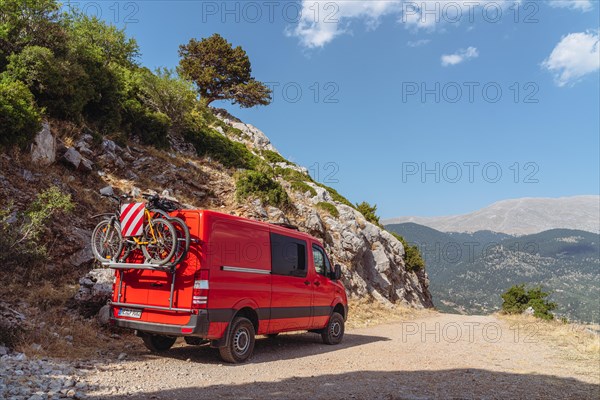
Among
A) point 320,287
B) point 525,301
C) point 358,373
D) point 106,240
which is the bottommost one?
point 525,301

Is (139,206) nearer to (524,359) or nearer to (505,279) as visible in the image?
(524,359)

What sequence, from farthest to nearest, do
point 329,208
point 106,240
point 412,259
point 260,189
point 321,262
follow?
point 412,259
point 329,208
point 260,189
point 321,262
point 106,240

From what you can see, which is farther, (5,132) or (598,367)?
(5,132)

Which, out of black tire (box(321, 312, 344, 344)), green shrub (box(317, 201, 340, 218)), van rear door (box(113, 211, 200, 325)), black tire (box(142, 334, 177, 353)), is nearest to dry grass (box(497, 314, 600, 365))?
black tire (box(321, 312, 344, 344))

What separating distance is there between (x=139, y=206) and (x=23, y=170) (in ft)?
20.6

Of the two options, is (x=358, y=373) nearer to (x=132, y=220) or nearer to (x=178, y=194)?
(x=132, y=220)

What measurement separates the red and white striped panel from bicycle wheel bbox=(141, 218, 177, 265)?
135mm

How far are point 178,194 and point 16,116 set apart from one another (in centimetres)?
704

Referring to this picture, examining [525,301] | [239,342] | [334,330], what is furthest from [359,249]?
[239,342]

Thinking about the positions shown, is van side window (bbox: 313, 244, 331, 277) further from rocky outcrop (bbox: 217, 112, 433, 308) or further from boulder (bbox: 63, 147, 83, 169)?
boulder (bbox: 63, 147, 83, 169)

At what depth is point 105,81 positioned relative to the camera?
17609mm

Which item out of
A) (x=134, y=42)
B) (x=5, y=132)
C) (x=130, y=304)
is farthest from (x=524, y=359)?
(x=134, y=42)

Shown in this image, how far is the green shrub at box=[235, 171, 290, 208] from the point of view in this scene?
63.7 feet

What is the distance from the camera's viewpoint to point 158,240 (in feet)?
23.7
